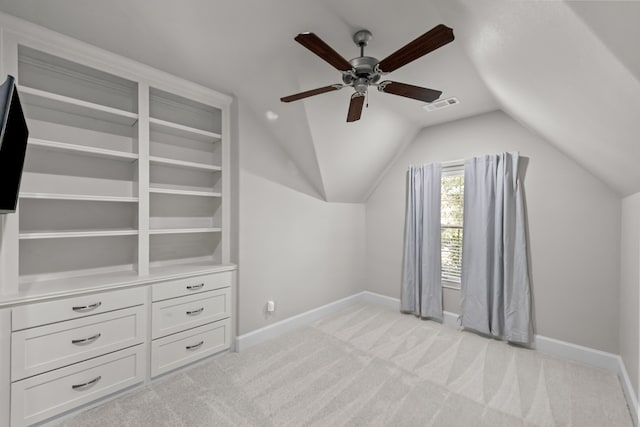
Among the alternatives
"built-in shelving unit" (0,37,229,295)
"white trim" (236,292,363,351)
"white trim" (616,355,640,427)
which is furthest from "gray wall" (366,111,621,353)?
"built-in shelving unit" (0,37,229,295)

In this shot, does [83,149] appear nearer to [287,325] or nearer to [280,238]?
[280,238]

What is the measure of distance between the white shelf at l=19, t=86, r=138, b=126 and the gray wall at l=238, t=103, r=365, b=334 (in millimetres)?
974

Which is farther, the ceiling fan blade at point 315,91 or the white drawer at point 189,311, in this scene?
the white drawer at point 189,311

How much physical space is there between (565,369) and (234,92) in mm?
4103

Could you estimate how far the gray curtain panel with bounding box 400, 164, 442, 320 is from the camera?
139 inches

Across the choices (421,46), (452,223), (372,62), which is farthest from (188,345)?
(452,223)

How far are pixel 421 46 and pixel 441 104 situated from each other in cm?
179

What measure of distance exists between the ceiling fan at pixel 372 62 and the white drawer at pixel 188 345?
2199 millimetres

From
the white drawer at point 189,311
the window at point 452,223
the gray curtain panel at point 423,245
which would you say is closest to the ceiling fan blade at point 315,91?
the white drawer at point 189,311

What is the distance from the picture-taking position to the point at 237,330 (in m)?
2.75

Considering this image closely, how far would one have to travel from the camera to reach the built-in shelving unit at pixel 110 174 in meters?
1.96

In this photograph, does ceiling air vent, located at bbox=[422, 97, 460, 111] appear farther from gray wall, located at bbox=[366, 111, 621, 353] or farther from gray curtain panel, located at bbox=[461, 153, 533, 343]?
gray curtain panel, located at bbox=[461, 153, 533, 343]

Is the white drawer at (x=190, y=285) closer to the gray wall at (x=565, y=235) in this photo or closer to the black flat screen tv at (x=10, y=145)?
the black flat screen tv at (x=10, y=145)

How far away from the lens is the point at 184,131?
8.47 ft
